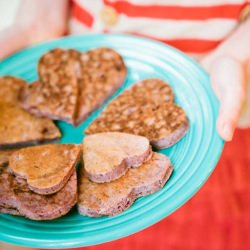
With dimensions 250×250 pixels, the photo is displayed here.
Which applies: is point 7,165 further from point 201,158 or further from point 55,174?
point 201,158

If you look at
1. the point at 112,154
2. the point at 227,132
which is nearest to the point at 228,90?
the point at 227,132

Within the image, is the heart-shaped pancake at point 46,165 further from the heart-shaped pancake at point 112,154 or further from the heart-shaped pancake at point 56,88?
the heart-shaped pancake at point 56,88

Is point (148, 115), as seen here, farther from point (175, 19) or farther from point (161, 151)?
point (175, 19)

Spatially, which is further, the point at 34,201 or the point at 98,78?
the point at 98,78

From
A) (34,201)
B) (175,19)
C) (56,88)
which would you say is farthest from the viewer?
(175,19)

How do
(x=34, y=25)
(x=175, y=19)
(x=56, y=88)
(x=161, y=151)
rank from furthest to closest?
(x=34, y=25) < (x=175, y=19) < (x=56, y=88) < (x=161, y=151)

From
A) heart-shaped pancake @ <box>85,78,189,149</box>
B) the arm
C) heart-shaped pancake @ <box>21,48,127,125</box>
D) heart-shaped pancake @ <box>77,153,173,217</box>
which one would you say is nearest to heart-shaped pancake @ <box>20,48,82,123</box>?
heart-shaped pancake @ <box>21,48,127,125</box>
